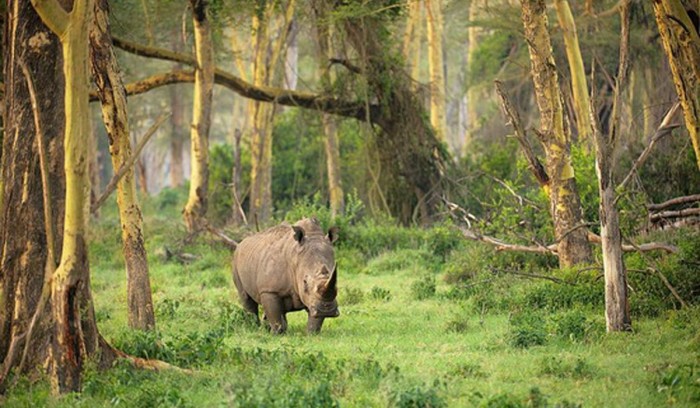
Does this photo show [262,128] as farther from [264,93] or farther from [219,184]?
[264,93]

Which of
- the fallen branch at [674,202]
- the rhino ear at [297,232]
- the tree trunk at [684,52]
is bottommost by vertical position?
the rhino ear at [297,232]

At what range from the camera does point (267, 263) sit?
510 inches

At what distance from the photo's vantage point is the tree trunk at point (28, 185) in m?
9.55

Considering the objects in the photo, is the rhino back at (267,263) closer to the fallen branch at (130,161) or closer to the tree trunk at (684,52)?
the fallen branch at (130,161)

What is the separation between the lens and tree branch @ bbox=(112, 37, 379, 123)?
66.3 ft

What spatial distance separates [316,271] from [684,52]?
13.8 feet

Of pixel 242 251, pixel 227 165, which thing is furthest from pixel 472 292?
pixel 227 165

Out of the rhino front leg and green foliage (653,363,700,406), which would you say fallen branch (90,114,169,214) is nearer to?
the rhino front leg

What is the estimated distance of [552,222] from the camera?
52.8 ft

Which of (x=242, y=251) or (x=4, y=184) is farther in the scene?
(x=242, y=251)

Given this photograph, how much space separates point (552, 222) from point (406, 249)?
4.68 m

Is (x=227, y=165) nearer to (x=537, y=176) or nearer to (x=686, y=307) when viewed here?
(x=537, y=176)

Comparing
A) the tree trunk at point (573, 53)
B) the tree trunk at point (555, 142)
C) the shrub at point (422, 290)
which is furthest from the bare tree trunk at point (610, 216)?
the tree trunk at point (573, 53)

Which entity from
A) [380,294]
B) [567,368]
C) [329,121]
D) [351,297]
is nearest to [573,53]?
[380,294]
